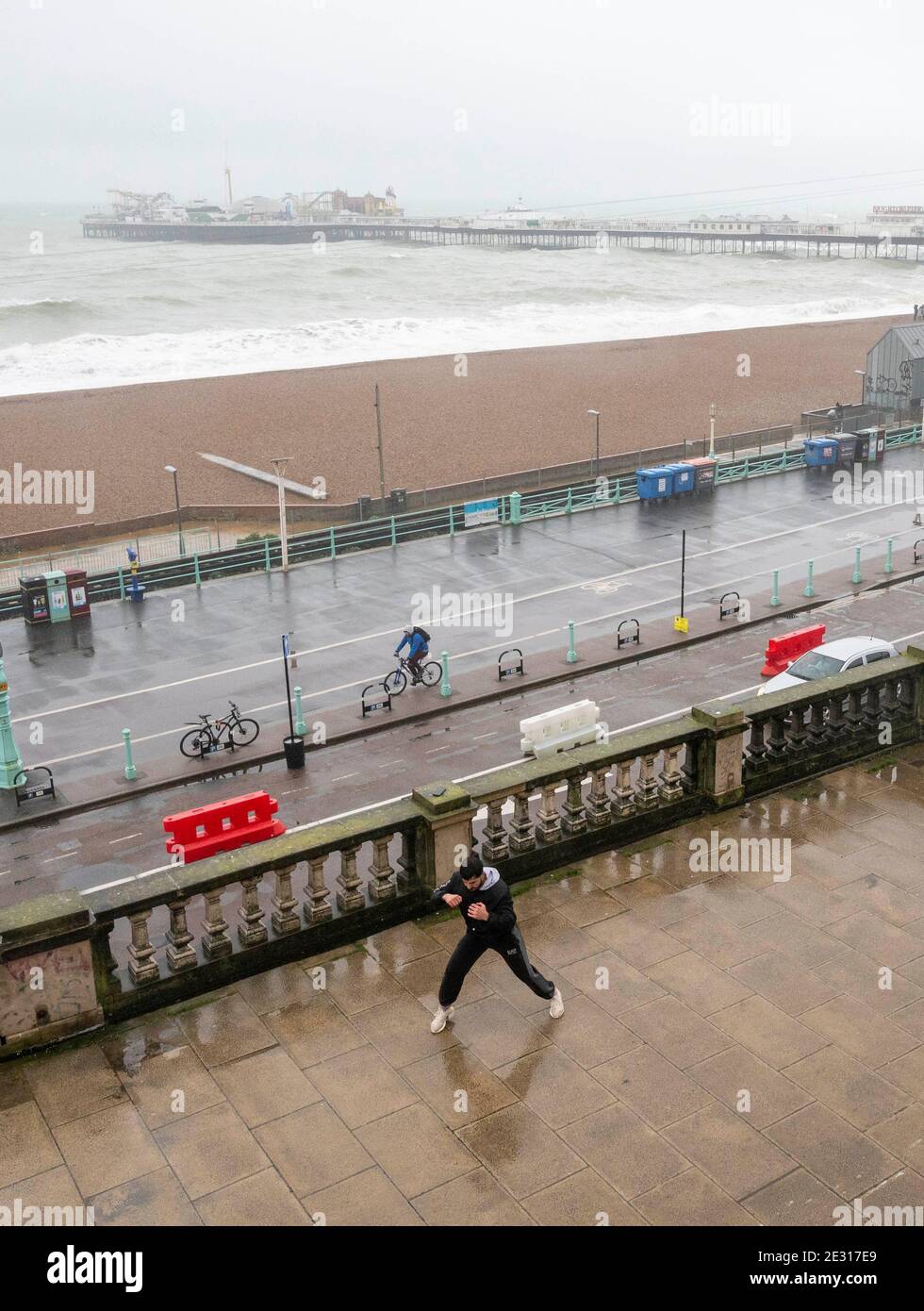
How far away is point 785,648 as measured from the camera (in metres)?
29.3

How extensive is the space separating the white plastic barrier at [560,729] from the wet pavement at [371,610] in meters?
6.02

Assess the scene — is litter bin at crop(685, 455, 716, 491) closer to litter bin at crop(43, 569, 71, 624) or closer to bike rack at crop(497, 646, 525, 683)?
bike rack at crop(497, 646, 525, 683)

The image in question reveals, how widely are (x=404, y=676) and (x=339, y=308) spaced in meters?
114

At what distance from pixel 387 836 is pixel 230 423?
60.2 m

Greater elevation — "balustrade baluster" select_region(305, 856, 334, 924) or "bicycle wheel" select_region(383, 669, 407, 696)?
"balustrade baluster" select_region(305, 856, 334, 924)

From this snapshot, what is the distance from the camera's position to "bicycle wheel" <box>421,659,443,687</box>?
29.4 metres

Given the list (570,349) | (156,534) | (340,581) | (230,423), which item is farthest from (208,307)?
(340,581)

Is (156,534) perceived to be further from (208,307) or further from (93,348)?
(208,307)

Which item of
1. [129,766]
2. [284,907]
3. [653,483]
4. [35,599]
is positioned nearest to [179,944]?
[284,907]

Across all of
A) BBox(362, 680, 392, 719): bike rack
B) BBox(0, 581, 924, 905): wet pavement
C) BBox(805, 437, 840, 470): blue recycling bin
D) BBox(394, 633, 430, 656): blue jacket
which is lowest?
BBox(0, 581, 924, 905): wet pavement

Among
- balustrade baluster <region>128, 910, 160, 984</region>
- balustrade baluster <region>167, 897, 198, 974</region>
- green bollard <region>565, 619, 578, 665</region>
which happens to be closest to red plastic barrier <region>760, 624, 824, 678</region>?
green bollard <region>565, 619, 578, 665</region>

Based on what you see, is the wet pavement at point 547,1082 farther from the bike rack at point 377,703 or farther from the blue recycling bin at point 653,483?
the blue recycling bin at point 653,483

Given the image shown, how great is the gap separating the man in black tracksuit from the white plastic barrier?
1439cm

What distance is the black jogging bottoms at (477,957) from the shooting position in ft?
31.7
